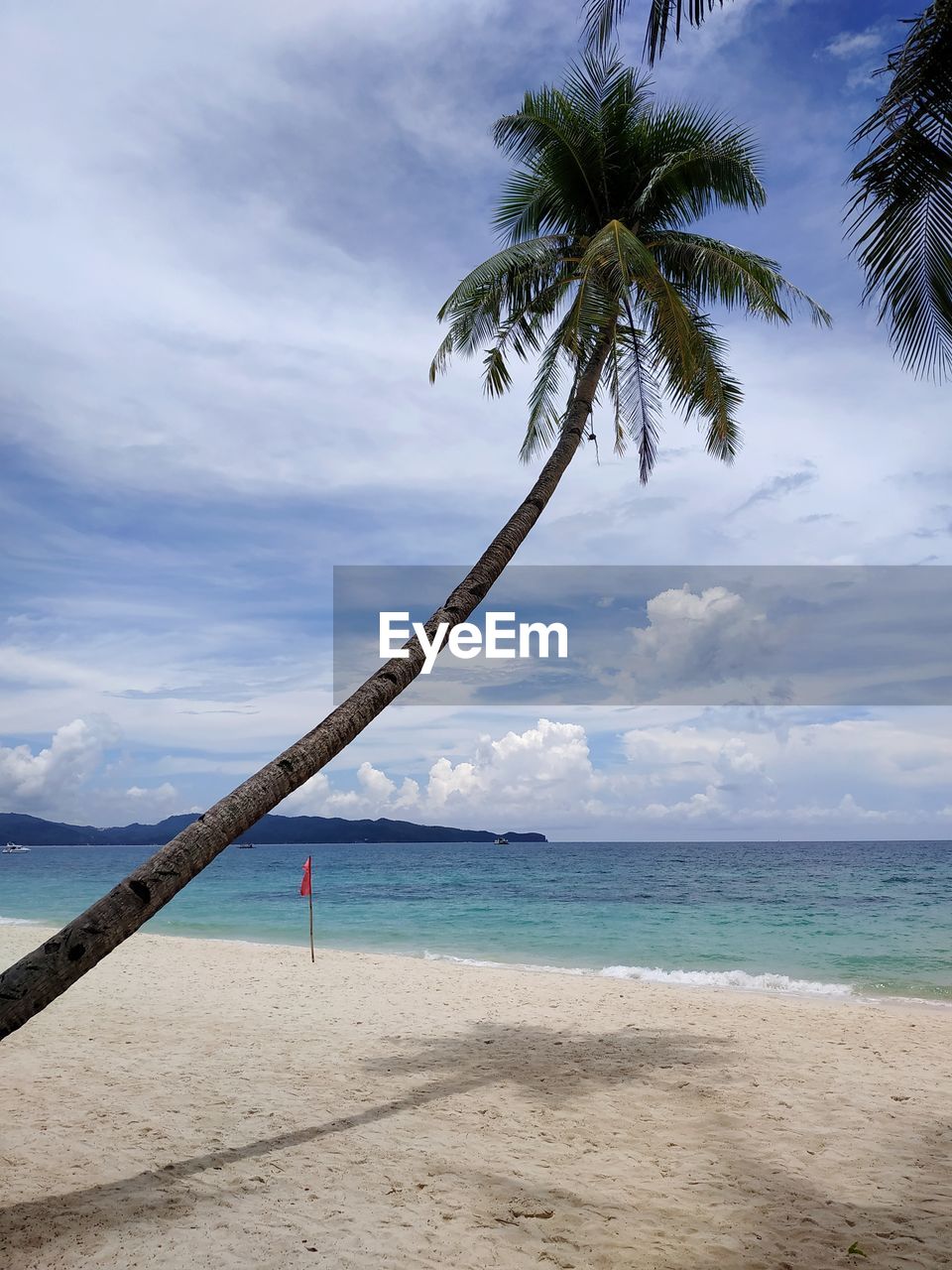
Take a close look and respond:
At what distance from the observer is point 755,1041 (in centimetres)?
872

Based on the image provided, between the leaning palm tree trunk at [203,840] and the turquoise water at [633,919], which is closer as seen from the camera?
the leaning palm tree trunk at [203,840]

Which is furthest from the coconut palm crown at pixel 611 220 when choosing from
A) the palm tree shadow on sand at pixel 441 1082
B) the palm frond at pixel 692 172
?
the palm tree shadow on sand at pixel 441 1082

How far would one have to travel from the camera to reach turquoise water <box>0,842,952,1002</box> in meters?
16.2

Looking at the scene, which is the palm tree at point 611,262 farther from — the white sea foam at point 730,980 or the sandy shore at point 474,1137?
the white sea foam at point 730,980

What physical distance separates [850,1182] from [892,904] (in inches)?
1064

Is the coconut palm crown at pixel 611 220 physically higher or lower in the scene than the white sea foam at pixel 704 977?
higher

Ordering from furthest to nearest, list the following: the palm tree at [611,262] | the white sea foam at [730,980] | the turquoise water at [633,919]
→ the turquoise water at [633,919], the white sea foam at [730,980], the palm tree at [611,262]

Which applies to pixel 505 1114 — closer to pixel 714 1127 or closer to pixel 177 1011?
pixel 714 1127

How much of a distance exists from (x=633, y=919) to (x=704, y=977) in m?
10.7

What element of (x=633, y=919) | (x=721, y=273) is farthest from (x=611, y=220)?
(x=633, y=919)

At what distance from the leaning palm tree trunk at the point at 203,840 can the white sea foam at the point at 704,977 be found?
31.9ft

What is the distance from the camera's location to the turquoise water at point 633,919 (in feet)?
53.2

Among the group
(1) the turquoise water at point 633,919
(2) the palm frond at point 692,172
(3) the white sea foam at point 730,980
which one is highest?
(2) the palm frond at point 692,172

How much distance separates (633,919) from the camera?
2522 centimetres
